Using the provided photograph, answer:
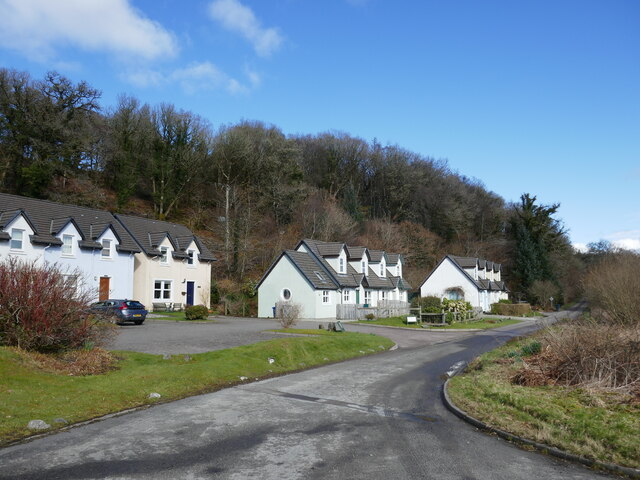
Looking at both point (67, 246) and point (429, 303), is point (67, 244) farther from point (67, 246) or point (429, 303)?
point (429, 303)

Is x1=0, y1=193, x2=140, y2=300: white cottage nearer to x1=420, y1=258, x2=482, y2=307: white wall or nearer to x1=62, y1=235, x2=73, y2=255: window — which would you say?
x1=62, y1=235, x2=73, y2=255: window

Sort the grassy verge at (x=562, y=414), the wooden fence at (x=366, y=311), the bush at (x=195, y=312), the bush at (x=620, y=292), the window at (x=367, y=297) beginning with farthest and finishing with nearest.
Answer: the window at (x=367, y=297)
the wooden fence at (x=366, y=311)
the bush at (x=195, y=312)
the bush at (x=620, y=292)
the grassy verge at (x=562, y=414)

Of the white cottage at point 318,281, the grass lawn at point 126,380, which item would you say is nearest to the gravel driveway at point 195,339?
the grass lawn at point 126,380

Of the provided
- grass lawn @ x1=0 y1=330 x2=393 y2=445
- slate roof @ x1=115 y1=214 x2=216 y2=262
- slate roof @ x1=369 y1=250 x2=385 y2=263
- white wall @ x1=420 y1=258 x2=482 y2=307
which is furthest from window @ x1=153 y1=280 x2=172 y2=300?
white wall @ x1=420 y1=258 x2=482 y2=307

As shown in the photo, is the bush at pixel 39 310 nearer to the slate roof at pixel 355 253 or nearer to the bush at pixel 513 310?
the slate roof at pixel 355 253

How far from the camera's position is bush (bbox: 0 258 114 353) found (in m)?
13.0

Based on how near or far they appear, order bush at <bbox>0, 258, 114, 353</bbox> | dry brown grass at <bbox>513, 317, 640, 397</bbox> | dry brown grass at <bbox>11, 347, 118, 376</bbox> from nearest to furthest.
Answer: dry brown grass at <bbox>513, 317, 640, 397</bbox>, dry brown grass at <bbox>11, 347, 118, 376</bbox>, bush at <bbox>0, 258, 114, 353</bbox>

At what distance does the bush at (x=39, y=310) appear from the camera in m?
13.0

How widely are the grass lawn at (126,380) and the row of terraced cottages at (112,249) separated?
15.5 metres

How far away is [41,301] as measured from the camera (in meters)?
13.2

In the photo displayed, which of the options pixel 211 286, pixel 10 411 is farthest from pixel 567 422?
pixel 211 286

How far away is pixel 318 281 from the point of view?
1586 inches

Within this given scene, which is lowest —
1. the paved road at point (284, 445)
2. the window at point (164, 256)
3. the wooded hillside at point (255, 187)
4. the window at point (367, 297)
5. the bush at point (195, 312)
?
the paved road at point (284, 445)

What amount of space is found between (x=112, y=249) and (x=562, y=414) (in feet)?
115
